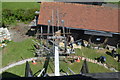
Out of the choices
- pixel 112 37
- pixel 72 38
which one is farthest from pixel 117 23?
pixel 72 38

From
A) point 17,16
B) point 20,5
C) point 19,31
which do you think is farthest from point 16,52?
point 20,5

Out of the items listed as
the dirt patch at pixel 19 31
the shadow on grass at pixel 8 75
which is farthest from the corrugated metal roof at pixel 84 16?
the shadow on grass at pixel 8 75

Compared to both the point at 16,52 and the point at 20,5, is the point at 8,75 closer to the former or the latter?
the point at 16,52

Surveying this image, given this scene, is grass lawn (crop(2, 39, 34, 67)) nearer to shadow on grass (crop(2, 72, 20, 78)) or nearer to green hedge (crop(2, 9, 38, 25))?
shadow on grass (crop(2, 72, 20, 78))

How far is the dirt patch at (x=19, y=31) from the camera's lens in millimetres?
17797

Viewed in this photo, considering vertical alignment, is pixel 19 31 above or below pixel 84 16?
below

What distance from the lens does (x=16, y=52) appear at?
50.1 ft

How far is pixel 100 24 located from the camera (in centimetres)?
1648

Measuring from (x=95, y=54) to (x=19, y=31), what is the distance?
11.3 meters

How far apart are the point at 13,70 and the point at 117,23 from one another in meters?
13.4

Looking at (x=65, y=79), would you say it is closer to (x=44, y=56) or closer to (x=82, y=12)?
(x=44, y=56)

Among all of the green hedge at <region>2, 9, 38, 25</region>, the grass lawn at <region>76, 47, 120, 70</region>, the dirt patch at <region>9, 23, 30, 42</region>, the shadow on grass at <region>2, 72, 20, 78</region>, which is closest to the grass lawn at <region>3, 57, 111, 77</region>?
the shadow on grass at <region>2, 72, 20, 78</region>

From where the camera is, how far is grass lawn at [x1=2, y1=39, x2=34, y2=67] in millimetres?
14195

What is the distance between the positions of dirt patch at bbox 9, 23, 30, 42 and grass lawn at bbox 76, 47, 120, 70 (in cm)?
781
